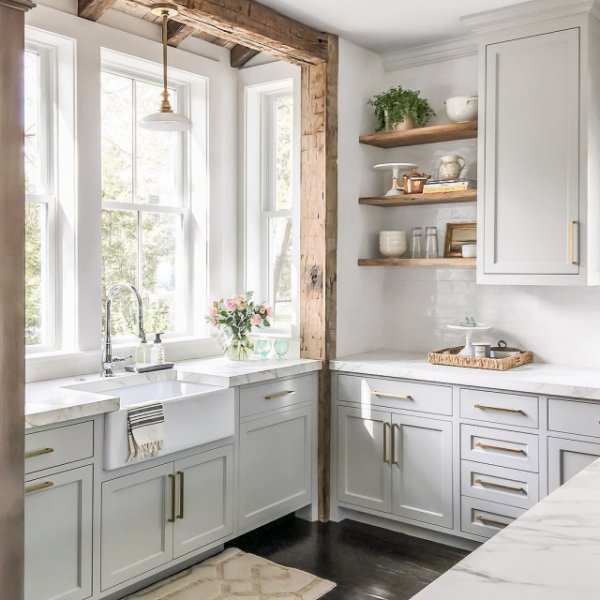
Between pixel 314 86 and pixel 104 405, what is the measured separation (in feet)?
6.96

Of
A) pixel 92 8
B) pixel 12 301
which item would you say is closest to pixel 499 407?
pixel 12 301

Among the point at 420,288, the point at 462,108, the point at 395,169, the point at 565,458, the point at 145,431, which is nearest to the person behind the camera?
the point at 145,431

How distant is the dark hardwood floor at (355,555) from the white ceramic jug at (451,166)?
76.3 inches

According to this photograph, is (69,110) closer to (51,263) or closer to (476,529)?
(51,263)

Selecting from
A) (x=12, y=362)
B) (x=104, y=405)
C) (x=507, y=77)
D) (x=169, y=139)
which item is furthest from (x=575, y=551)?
(x=169, y=139)

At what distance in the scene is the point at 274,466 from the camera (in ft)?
11.8

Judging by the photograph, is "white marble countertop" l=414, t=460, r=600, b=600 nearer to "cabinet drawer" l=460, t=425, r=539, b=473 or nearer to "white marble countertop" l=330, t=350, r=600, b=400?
"white marble countertop" l=330, t=350, r=600, b=400

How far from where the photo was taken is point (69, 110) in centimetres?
340

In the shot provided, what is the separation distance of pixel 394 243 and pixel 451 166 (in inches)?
21.4

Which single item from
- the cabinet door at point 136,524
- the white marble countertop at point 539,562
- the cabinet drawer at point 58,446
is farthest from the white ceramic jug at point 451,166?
the white marble countertop at point 539,562

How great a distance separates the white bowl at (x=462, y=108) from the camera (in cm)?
373

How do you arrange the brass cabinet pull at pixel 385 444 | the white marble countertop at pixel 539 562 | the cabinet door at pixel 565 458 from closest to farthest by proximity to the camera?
the white marble countertop at pixel 539 562
the cabinet door at pixel 565 458
the brass cabinet pull at pixel 385 444

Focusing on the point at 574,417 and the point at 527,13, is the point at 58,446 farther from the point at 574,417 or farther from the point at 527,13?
the point at 527,13

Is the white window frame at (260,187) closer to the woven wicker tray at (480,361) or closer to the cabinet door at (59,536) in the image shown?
the woven wicker tray at (480,361)
